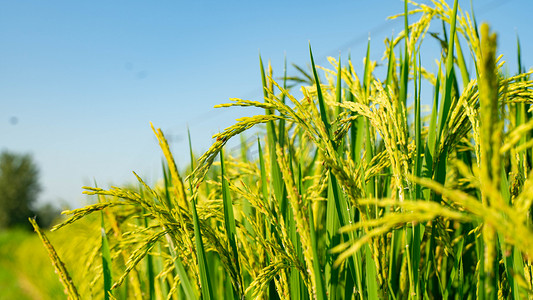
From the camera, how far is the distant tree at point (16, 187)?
4300 cm

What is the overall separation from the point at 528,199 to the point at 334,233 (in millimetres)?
740

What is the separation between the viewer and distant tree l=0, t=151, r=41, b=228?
4300 centimetres

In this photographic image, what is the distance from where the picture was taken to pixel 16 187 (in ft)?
144

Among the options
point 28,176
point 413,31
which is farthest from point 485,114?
point 28,176

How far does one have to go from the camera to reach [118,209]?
183 cm

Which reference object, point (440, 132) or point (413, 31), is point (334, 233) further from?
point (413, 31)

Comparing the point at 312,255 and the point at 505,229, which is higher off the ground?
the point at 505,229

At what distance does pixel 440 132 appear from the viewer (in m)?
1.04

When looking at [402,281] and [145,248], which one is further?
[402,281]

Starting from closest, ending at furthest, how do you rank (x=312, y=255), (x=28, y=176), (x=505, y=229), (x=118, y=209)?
(x=505, y=229) < (x=312, y=255) < (x=118, y=209) < (x=28, y=176)

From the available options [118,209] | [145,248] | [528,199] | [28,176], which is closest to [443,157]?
[528,199]

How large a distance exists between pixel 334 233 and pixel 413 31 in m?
0.90

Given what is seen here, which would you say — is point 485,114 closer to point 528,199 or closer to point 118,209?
point 528,199

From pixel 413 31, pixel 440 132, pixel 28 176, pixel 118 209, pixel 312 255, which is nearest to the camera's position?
pixel 312 255
